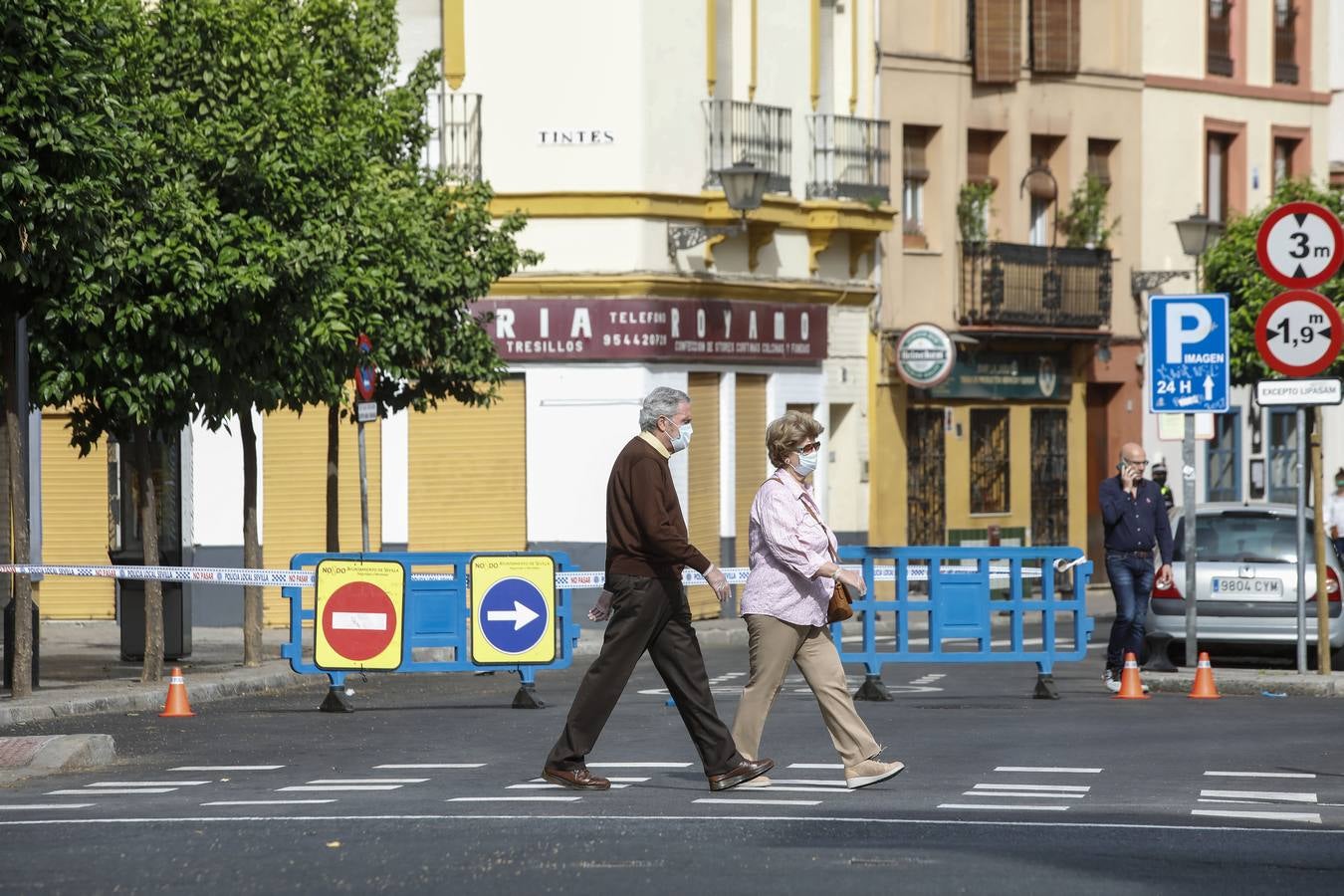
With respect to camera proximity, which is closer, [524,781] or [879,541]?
[524,781]

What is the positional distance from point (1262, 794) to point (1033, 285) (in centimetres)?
2698

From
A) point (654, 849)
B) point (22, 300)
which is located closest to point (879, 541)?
point (22, 300)

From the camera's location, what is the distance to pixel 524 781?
1312cm

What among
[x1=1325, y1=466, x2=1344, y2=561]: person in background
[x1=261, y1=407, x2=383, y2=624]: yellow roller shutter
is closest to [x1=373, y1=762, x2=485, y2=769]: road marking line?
[x1=261, y1=407, x2=383, y2=624]: yellow roller shutter

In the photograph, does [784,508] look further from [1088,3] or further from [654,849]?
[1088,3]

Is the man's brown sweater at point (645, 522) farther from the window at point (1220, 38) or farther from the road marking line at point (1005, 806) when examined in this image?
the window at point (1220, 38)

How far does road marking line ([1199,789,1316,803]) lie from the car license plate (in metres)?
9.11

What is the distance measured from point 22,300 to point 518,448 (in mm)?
13302

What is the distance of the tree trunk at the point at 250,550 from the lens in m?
23.7

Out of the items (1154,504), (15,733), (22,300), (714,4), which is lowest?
(15,733)

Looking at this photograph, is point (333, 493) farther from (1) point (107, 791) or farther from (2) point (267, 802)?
(2) point (267, 802)

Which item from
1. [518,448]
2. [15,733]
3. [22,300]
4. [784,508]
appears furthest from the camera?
[518,448]

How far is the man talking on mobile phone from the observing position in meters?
20.1

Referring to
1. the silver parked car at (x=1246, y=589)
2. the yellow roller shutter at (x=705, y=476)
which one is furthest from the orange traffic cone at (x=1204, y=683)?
the yellow roller shutter at (x=705, y=476)
